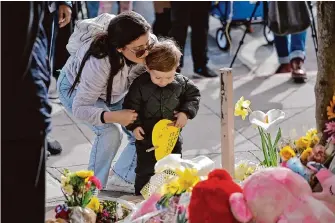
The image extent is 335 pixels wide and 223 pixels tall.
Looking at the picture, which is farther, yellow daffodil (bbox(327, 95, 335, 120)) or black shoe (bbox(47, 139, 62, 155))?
black shoe (bbox(47, 139, 62, 155))

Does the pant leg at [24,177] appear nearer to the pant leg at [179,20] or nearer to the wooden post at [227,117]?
the wooden post at [227,117]

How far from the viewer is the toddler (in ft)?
14.8

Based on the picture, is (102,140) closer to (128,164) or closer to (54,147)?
(128,164)

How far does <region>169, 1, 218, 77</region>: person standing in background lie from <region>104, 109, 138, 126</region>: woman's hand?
292cm

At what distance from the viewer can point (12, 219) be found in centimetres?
317

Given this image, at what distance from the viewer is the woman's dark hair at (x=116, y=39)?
4.51m

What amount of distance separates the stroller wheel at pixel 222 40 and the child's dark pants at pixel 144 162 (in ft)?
13.7

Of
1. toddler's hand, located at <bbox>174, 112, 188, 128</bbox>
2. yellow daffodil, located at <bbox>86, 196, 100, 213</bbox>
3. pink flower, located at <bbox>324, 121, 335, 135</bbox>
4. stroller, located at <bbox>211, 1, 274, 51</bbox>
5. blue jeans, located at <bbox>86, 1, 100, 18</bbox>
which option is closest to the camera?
pink flower, located at <bbox>324, 121, 335, 135</bbox>

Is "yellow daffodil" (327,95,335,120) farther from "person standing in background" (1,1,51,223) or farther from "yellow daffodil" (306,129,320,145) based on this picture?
"person standing in background" (1,1,51,223)

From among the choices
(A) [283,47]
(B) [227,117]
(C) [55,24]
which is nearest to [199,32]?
(A) [283,47]

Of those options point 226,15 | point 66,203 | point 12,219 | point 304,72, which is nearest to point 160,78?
point 66,203

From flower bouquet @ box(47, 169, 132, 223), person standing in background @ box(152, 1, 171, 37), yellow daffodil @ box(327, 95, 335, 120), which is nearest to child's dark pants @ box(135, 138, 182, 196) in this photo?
flower bouquet @ box(47, 169, 132, 223)

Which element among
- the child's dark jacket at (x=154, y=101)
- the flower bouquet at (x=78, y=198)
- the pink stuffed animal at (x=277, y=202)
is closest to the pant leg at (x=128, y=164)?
the child's dark jacket at (x=154, y=101)

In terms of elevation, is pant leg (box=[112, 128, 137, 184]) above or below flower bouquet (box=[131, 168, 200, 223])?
below
